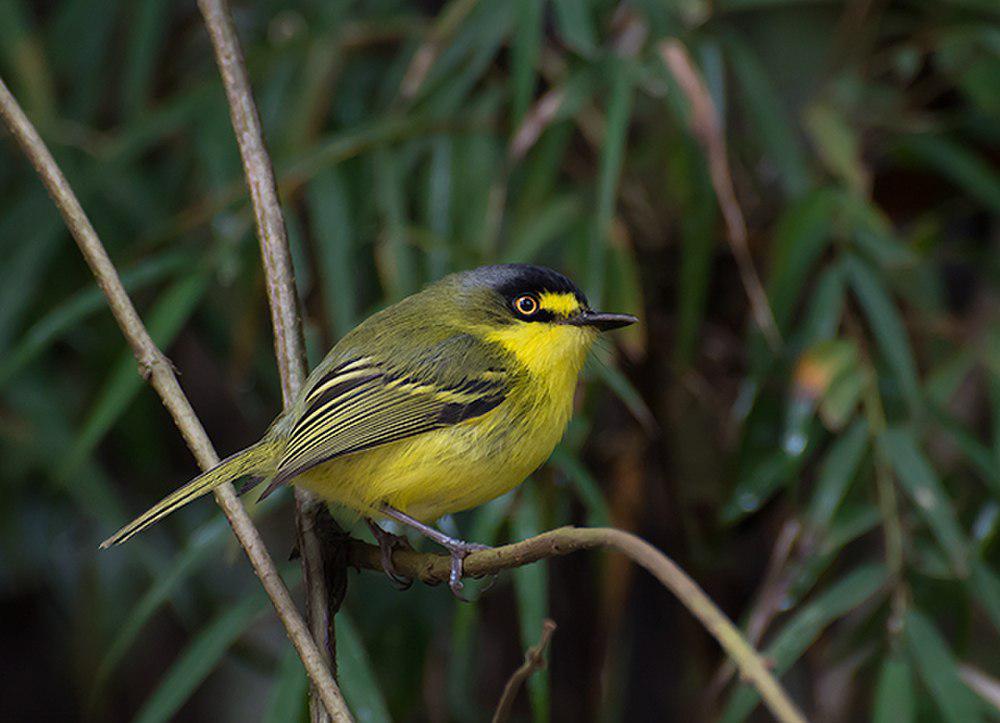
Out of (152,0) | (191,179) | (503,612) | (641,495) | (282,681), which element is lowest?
(503,612)

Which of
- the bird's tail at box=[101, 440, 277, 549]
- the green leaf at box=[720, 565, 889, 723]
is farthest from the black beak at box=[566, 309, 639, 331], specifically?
the green leaf at box=[720, 565, 889, 723]

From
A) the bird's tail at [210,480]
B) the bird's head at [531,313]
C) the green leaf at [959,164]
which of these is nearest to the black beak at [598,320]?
the bird's head at [531,313]

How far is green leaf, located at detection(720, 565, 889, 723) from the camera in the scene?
2369 mm

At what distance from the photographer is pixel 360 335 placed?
1.95 metres

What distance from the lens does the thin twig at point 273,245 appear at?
5.25 feet

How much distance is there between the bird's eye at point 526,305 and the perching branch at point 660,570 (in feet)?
2.08

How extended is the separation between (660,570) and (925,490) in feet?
5.15

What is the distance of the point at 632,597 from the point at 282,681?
5.20 ft

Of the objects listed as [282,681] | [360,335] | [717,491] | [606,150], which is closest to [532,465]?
[360,335]

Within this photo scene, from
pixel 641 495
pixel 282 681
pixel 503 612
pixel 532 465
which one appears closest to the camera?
pixel 532 465

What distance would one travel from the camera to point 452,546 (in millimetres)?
1623

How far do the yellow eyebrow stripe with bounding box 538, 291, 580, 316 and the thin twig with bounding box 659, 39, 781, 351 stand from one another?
0.69 metres

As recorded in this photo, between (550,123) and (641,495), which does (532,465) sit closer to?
(550,123)

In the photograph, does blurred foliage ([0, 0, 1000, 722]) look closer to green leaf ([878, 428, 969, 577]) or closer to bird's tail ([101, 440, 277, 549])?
green leaf ([878, 428, 969, 577])
